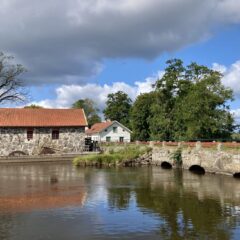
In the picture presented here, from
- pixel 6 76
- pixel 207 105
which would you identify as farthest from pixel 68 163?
pixel 207 105

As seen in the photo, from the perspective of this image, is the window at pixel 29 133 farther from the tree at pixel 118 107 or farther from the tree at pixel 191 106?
the tree at pixel 118 107

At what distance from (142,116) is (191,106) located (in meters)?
25.4

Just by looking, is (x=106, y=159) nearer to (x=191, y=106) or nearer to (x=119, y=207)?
(x=191, y=106)

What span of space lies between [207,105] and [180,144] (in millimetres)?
11346

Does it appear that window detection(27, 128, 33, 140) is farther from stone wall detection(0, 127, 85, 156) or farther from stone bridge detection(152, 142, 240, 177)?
stone bridge detection(152, 142, 240, 177)

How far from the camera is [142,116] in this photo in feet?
244

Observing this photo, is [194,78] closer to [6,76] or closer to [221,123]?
[221,123]

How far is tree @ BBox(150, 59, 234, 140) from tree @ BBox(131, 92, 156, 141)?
1273 centimetres

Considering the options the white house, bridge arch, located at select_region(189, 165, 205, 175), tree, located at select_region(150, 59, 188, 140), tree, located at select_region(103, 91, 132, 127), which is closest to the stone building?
tree, located at select_region(150, 59, 188, 140)

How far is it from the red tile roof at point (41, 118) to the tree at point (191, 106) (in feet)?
34.1

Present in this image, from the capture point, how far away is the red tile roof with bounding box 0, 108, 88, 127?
53.0m

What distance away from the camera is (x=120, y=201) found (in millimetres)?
21953

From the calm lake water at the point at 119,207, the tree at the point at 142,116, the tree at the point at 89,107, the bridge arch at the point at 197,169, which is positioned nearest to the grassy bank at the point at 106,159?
the bridge arch at the point at 197,169

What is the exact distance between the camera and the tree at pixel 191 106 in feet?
161
